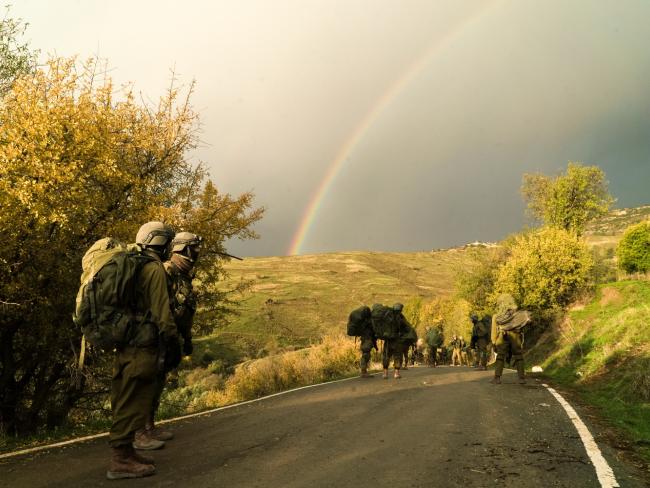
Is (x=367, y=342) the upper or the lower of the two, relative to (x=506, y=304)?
lower

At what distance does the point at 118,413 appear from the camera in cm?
459

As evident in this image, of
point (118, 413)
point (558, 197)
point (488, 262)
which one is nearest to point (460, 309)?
point (488, 262)

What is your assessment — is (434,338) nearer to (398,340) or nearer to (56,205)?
(398,340)

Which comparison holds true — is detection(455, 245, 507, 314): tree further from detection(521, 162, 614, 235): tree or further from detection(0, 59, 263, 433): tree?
detection(0, 59, 263, 433): tree

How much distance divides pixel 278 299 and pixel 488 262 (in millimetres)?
35995

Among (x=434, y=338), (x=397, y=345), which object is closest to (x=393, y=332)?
(x=397, y=345)

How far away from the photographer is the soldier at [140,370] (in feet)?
15.0

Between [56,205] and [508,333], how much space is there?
1101 cm

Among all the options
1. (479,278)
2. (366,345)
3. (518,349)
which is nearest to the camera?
(518,349)

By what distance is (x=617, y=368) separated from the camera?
12.8 m

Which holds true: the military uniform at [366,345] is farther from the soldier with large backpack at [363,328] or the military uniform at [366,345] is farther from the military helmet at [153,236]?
the military helmet at [153,236]

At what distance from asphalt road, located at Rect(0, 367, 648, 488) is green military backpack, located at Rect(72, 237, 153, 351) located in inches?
52.4

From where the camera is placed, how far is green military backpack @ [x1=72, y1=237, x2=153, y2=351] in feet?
14.9

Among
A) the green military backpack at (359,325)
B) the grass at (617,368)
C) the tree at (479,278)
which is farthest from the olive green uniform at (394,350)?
the tree at (479,278)
